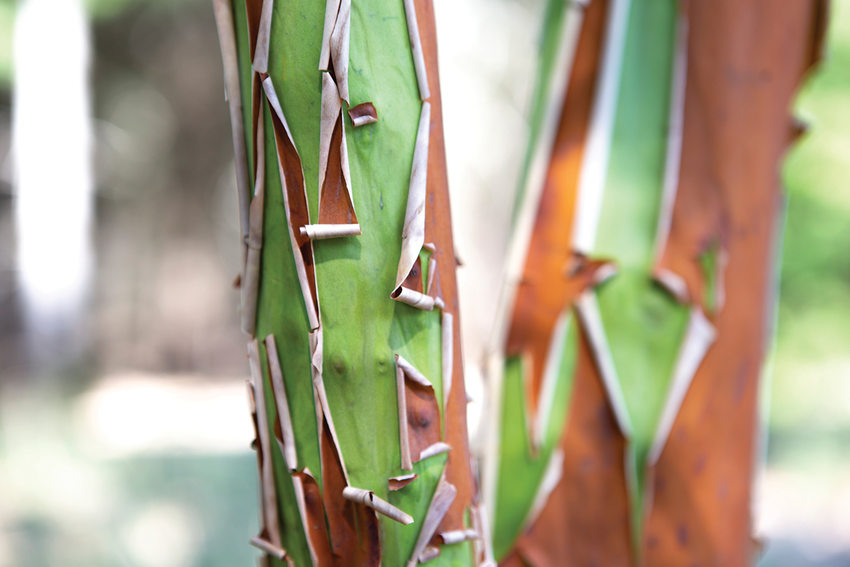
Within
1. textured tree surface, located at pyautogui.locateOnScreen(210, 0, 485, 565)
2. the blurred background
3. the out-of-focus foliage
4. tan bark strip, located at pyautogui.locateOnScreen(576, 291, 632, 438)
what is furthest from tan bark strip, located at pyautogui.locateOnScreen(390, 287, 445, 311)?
the out-of-focus foliage

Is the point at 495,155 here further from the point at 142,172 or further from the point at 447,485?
the point at 447,485

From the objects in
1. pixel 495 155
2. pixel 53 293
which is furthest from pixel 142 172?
pixel 495 155

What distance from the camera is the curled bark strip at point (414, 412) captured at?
19 cm

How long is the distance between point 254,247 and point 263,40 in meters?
0.05

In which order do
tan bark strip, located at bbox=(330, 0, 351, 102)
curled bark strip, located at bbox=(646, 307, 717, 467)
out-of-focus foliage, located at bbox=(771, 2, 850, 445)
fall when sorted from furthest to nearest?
out-of-focus foliage, located at bbox=(771, 2, 850, 445), curled bark strip, located at bbox=(646, 307, 717, 467), tan bark strip, located at bbox=(330, 0, 351, 102)

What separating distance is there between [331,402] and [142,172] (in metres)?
3.31

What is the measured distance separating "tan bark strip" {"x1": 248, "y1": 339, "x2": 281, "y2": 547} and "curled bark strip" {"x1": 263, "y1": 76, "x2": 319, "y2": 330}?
0.03 metres

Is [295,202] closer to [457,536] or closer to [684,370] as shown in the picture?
[457,536]

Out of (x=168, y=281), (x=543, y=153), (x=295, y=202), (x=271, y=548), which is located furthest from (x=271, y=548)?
(x=168, y=281)

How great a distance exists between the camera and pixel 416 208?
0.62ft

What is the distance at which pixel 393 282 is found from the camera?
0.19m

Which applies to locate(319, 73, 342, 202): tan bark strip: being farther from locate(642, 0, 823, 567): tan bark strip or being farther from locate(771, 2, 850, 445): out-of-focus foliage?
locate(771, 2, 850, 445): out-of-focus foliage

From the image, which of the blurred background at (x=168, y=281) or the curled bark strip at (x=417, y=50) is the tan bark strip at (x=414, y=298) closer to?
the curled bark strip at (x=417, y=50)

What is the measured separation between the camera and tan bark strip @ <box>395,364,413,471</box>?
19 centimetres
